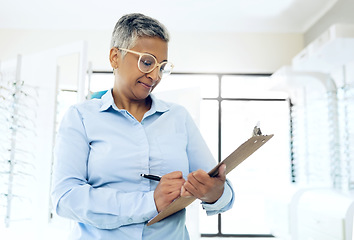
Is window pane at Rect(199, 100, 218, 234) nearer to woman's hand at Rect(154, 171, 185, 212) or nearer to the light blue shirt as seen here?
the light blue shirt

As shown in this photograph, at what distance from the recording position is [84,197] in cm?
83

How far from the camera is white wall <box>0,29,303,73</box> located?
477 cm

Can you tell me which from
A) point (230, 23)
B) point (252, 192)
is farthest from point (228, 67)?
point (252, 192)

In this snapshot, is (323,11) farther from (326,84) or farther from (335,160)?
(335,160)

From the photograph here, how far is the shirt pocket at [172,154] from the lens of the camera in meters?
0.94

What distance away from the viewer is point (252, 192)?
17.5 feet

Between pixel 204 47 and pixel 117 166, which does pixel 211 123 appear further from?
pixel 117 166

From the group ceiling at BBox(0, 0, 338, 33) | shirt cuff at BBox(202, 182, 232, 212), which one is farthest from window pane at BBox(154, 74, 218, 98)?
shirt cuff at BBox(202, 182, 232, 212)

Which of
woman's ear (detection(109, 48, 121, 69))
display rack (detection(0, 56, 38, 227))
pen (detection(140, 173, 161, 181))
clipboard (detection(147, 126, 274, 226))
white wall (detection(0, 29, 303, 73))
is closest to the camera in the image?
clipboard (detection(147, 126, 274, 226))

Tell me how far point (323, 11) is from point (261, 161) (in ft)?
7.10

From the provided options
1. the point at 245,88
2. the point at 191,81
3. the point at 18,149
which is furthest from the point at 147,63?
the point at 245,88

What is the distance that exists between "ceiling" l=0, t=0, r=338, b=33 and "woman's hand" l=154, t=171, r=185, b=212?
3456 mm

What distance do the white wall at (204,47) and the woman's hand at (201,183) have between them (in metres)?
4.04

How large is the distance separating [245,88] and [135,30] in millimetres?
4290
